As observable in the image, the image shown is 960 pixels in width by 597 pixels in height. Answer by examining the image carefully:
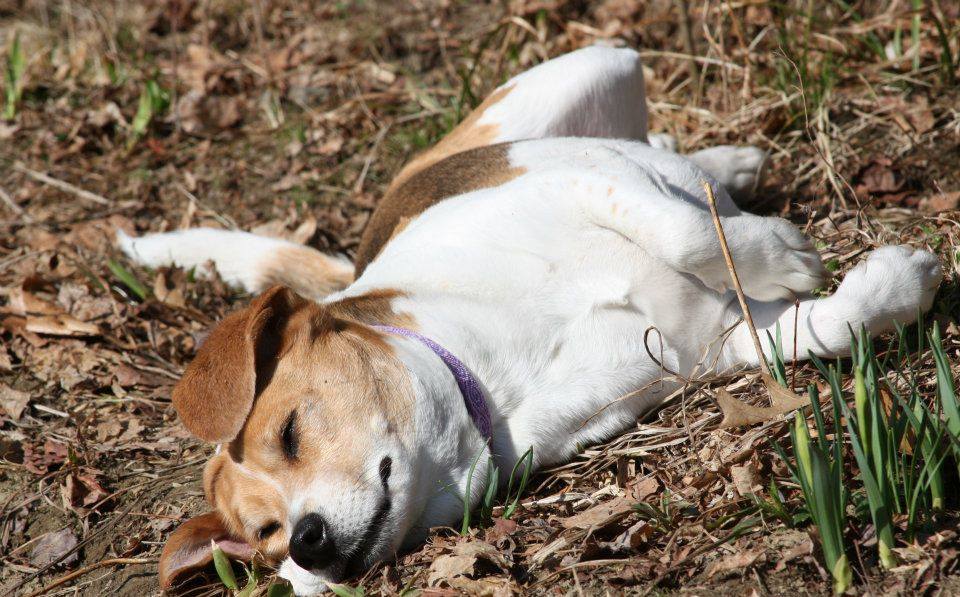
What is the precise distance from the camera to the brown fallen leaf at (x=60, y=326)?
515 cm

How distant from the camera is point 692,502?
114 inches

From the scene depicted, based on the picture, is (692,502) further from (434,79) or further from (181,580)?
(434,79)

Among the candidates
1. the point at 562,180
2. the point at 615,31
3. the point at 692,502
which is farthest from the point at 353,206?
the point at 692,502

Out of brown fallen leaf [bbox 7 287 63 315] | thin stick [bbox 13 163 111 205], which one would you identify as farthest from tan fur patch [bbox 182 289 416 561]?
thin stick [bbox 13 163 111 205]

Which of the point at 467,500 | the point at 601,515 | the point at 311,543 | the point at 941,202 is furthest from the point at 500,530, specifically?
the point at 941,202

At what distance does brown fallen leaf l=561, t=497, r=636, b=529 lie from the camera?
2.89 meters

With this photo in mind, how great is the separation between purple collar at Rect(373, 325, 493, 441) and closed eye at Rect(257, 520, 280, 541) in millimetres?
777

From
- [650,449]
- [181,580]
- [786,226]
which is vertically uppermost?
[786,226]

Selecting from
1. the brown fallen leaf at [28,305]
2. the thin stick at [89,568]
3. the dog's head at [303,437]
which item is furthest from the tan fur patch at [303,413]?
the brown fallen leaf at [28,305]

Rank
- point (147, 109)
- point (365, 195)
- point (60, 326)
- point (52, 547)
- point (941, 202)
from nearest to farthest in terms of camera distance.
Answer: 1. point (52, 547)
2. point (941, 202)
3. point (60, 326)
4. point (365, 195)
5. point (147, 109)

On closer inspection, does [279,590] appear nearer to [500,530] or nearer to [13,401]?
[500,530]

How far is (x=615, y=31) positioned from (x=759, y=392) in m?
4.02

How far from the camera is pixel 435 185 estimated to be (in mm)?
Answer: 4492

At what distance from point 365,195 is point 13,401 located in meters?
2.52
